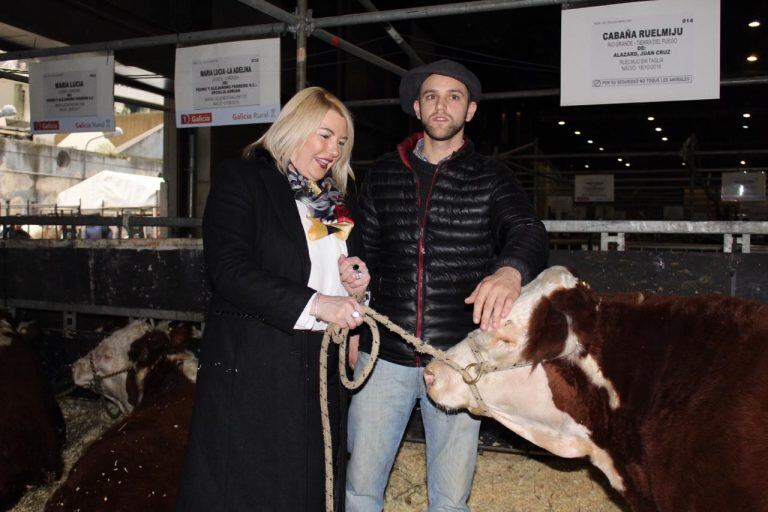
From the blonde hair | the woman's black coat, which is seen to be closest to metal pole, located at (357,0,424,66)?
the blonde hair

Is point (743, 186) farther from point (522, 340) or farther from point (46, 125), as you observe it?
point (522, 340)

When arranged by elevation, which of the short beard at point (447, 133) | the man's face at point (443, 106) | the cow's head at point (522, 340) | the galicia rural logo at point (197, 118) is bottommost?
the cow's head at point (522, 340)

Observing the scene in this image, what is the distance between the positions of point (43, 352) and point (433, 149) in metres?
4.61

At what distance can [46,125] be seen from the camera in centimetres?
539

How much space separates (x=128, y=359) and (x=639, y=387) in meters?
3.70

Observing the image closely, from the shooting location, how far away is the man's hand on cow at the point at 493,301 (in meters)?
1.92

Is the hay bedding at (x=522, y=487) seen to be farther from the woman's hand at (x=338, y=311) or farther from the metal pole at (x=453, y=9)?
the metal pole at (x=453, y=9)

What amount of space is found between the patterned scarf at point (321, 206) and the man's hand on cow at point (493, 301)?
0.56m

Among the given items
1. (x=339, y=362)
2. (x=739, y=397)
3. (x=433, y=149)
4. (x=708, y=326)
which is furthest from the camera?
(x=433, y=149)

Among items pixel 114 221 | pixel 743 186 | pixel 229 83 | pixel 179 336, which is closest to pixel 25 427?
pixel 179 336

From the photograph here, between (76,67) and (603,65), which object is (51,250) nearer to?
(76,67)

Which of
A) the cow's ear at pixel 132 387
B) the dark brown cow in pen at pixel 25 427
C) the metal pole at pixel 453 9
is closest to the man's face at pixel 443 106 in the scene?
the metal pole at pixel 453 9

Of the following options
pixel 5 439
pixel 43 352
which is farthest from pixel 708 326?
pixel 43 352

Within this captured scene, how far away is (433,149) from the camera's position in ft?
8.53
